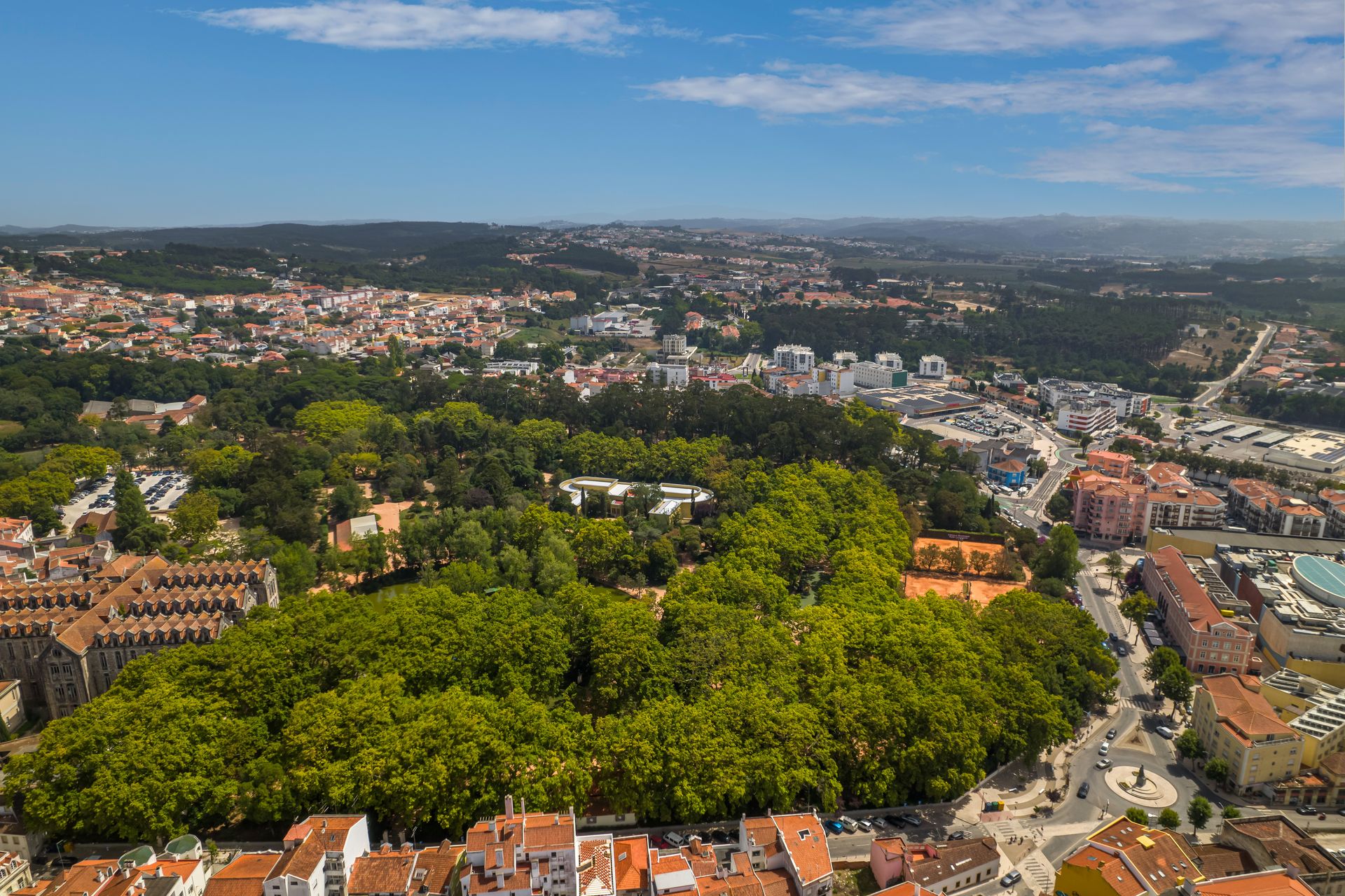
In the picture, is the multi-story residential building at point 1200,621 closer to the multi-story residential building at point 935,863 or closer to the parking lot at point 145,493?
the multi-story residential building at point 935,863

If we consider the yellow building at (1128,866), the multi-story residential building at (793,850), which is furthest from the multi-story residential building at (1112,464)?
the multi-story residential building at (793,850)

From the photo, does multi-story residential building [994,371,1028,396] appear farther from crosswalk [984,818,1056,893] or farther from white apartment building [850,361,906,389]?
crosswalk [984,818,1056,893]

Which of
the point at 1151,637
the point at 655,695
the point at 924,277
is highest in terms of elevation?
the point at 924,277

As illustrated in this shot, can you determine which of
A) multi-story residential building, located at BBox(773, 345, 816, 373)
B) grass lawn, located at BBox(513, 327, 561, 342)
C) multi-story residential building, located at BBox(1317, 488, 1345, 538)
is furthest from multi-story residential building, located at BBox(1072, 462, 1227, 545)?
grass lawn, located at BBox(513, 327, 561, 342)

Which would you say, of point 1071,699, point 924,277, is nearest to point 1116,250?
point 924,277

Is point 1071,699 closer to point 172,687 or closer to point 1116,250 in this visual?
point 172,687

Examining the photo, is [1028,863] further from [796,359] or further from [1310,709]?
[796,359]

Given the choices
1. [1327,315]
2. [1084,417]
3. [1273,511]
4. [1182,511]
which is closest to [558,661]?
[1182,511]
